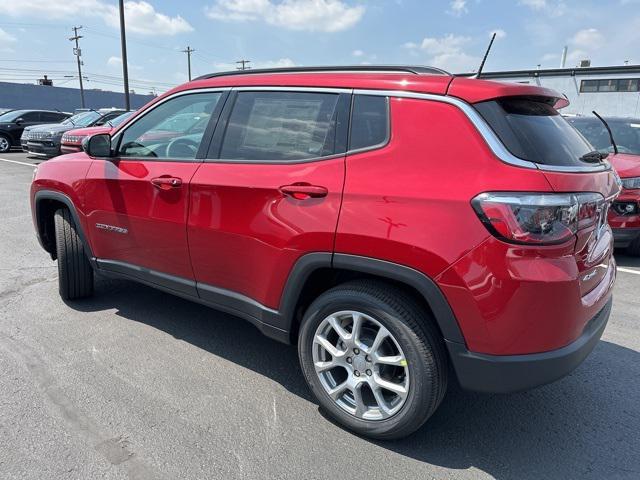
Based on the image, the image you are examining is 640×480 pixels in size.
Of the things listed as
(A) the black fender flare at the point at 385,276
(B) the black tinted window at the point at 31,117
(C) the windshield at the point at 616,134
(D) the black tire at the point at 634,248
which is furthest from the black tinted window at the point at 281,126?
(B) the black tinted window at the point at 31,117

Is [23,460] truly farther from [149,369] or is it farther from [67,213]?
[67,213]

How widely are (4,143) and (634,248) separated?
19.7 metres

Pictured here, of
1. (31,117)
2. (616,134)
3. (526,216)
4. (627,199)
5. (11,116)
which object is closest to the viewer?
(526,216)

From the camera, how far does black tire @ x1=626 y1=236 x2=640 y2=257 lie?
5.63 metres

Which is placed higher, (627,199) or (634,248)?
(627,199)

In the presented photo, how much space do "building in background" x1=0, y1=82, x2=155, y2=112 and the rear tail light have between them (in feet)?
183

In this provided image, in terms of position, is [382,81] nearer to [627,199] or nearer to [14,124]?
[627,199]

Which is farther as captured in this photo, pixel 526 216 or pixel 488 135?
pixel 488 135

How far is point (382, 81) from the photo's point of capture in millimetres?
2432

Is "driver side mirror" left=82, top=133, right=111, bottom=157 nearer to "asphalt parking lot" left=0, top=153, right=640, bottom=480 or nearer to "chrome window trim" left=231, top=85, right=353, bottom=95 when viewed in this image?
"chrome window trim" left=231, top=85, right=353, bottom=95

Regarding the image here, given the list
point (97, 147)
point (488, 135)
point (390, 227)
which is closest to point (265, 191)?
point (390, 227)

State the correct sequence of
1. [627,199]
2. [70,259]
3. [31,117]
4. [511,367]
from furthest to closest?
[31,117]
[627,199]
[70,259]
[511,367]

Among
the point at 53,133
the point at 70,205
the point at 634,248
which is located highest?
the point at 53,133

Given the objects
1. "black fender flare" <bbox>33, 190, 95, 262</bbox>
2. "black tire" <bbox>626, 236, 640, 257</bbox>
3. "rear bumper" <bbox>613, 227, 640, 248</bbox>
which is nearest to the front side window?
"black fender flare" <bbox>33, 190, 95, 262</bbox>
